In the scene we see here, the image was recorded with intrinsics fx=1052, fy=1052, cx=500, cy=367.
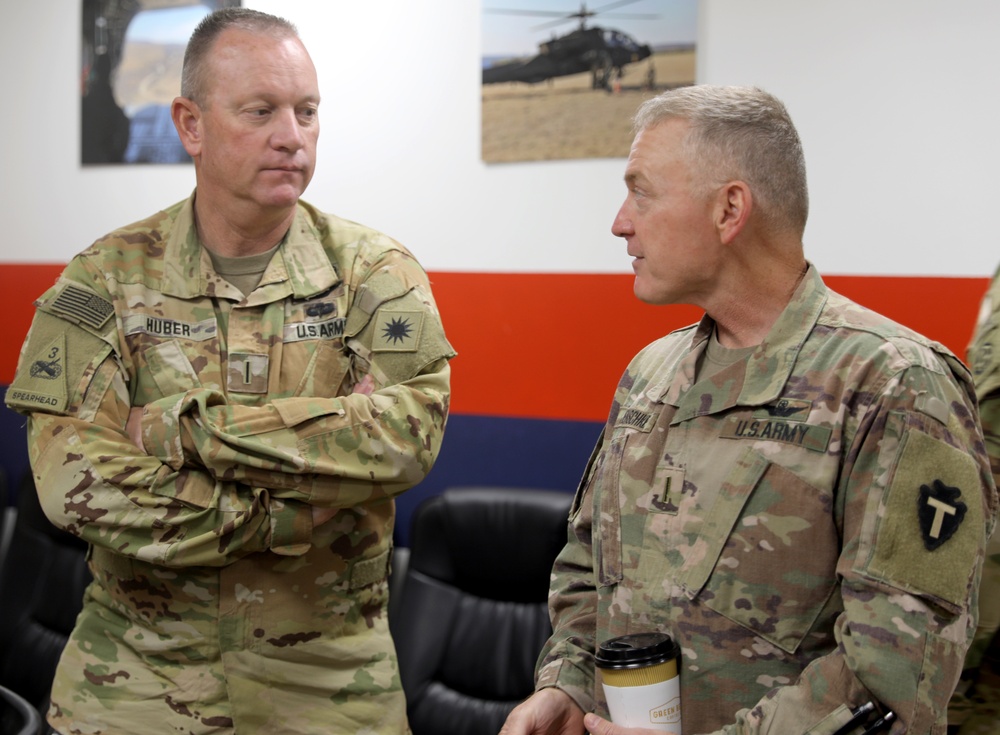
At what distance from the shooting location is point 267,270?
6.44ft

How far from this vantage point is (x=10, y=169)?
3.65 m

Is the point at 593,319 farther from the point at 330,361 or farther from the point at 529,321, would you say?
the point at 330,361

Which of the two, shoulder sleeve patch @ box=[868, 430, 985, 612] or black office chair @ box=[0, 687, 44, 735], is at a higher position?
shoulder sleeve patch @ box=[868, 430, 985, 612]

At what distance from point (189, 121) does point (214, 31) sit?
0.17 meters

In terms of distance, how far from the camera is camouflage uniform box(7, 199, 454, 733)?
177 centimetres

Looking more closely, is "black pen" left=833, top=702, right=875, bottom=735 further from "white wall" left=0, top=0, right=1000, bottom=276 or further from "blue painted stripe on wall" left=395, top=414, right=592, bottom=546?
"blue painted stripe on wall" left=395, top=414, right=592, bottom=546

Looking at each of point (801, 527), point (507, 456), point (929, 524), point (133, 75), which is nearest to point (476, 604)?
point (507, 456)

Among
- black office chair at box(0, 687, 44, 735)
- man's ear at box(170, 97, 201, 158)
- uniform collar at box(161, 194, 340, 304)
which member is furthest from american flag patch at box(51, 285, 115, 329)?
black office chair at box(0, 687, 44, 735)

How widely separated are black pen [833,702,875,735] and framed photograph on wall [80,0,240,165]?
2.79 metres

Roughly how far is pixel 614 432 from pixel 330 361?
655mm

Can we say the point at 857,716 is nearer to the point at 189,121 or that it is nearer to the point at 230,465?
the point at 230,465

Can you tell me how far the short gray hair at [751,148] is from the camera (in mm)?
1337

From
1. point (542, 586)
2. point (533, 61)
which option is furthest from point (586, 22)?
point (542, 586)

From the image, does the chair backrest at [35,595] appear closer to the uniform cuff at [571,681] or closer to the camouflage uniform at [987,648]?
the uniform cuff at [571,681]
